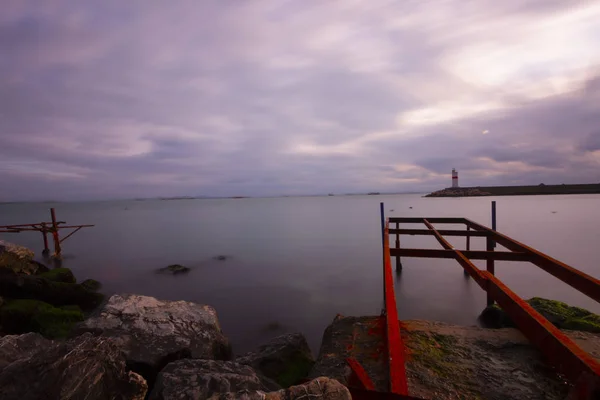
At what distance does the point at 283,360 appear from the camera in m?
5.83

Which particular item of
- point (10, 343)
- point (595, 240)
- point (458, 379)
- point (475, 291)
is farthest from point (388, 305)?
point (595, 240)

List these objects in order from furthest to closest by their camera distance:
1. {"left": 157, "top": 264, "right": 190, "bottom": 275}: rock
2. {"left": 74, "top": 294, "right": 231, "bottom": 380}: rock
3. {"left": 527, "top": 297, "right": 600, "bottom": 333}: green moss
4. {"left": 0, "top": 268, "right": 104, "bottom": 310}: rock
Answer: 1. {"left": 157, "top": 264, "right": 190, "bottom": 275}: rock
2. {"left": 0, "top": 268, "right": 104, "bottom": 310}: rock
3. {"left": 527, "top": 297, "right": 600, "bottom": 333}: green moss
4. {"left": 74, "top": 294, "right": 231, "bottom": 380}: rock

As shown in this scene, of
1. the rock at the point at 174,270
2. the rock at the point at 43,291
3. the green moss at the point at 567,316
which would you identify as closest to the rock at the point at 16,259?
the rock at the point at 43,291

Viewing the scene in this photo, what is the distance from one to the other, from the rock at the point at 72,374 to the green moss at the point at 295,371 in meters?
3.15

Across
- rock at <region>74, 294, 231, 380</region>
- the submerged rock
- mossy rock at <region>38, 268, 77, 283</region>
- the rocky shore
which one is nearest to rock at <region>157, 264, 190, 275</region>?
mossy rock at <region>38, 268, 77, 283</region>

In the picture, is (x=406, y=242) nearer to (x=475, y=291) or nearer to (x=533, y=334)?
(x=475, y=291)

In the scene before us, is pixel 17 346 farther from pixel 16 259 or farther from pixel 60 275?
pixel 16 259

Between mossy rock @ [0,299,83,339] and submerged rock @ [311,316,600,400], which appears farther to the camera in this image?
mossy rock @ [0,299,83,339]

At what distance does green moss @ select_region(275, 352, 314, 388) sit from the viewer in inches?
219

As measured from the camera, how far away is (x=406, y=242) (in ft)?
87.6

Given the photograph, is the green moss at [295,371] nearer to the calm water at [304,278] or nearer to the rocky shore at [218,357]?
the rocky shore at [218,357]

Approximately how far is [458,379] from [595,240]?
29926 mm

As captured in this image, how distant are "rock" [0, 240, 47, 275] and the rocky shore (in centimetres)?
491

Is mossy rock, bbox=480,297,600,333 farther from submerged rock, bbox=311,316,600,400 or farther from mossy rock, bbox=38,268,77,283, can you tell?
mossy rock, bbox=38,268,77,283
